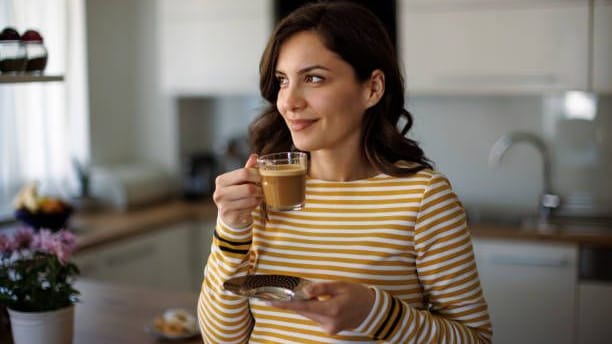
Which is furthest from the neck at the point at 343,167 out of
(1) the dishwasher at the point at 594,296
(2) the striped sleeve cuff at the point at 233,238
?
(1) the dishwasher at the point at 594,296

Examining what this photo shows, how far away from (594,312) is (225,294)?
2.15 m

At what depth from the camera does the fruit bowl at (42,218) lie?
114 inches

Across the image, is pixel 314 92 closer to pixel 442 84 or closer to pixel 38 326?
pixel 38 326

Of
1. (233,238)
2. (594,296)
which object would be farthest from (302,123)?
(594,296)

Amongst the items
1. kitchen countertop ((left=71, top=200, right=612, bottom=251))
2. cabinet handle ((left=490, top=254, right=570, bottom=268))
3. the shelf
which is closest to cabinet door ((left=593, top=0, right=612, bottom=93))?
kitchen countertop ((left=71, top=200, right=612, bottom=251))

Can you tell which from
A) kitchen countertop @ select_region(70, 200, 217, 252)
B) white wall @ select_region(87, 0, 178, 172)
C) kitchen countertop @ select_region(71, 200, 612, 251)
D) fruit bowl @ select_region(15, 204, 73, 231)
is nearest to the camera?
fruit bowl @ select_region(15, 204, 73, 231)

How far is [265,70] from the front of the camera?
58.4 inches

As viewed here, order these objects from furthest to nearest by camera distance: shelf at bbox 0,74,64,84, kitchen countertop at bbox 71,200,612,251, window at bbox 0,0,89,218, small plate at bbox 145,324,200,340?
1. window at bbox 0,0,89,218
2. kitchen countertop at bbox 71,200,612,251
3. small plate at bbox 145,324,200,340
4. shelf at bbox 0,74,64,84

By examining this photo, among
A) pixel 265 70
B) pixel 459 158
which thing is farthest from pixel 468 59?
pixel 265 70

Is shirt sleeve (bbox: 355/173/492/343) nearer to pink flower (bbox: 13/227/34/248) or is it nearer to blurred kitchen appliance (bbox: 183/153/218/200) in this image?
pink flower (bbox: 13/227/34/248)

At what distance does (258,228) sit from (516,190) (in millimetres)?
2432

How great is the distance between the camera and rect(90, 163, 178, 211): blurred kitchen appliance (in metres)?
3.67

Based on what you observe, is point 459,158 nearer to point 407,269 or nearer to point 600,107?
point 600,107

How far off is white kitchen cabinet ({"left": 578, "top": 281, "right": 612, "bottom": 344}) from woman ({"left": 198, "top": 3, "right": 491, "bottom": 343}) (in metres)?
1.85
